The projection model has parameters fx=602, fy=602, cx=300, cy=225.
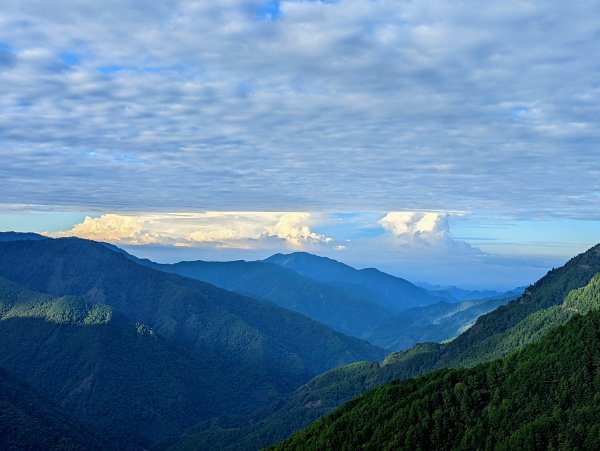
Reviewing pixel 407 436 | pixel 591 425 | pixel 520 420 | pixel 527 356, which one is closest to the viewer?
pixel 591 425

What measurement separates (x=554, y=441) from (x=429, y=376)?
2237 inches

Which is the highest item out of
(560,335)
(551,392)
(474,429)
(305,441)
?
(560,335)

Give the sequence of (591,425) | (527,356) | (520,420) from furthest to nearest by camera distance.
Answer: (527,356), (520,420), (591,425)

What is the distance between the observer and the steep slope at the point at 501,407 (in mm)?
145000

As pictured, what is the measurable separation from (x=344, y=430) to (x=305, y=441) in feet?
52.6

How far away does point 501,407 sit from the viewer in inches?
6275

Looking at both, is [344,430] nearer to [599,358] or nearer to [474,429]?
[474,429]

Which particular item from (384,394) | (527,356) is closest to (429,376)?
(384,394)

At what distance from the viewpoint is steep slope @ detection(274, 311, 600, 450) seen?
476ft

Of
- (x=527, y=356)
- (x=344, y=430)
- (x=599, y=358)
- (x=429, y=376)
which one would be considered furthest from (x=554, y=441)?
(x=344, y=430)

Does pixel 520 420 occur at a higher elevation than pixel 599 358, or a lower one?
lower

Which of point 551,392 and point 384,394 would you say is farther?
point 384,394

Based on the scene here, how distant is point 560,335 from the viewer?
183 m

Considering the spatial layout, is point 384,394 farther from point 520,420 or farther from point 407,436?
point 520,420
